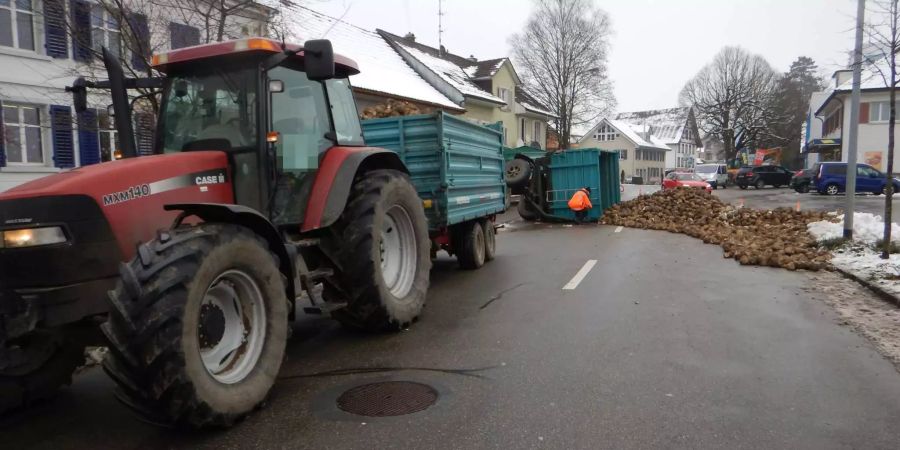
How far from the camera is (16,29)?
1459 cm

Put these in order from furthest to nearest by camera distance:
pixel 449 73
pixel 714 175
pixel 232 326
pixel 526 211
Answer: pixel 714 175, pixel 449 73, pixel 526 211, pixel 232 326

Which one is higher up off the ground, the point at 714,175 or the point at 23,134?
the point at 23,134

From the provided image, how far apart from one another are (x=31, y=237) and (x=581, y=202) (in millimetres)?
15200

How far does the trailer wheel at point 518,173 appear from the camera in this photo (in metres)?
17.6

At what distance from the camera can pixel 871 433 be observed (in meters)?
3.62

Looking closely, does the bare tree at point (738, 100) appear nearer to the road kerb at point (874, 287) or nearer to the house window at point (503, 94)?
the house window at point (503, 94)

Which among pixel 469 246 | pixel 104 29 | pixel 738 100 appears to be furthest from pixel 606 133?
pixel 104 29

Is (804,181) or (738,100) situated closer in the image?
(804,181)

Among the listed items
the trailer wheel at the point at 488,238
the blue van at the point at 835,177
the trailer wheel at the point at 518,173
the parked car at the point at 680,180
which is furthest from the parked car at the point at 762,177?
the trailer wheel at the point at 488,238

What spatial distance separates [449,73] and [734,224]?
2150 centimetres

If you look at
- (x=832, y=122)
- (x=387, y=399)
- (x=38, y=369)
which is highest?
(x=832, y=122)

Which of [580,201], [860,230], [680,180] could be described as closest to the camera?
[860,230]

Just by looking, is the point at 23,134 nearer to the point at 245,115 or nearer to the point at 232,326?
the point at 245,115

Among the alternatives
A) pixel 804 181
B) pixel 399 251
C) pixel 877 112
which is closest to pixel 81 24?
pixel 399 251
